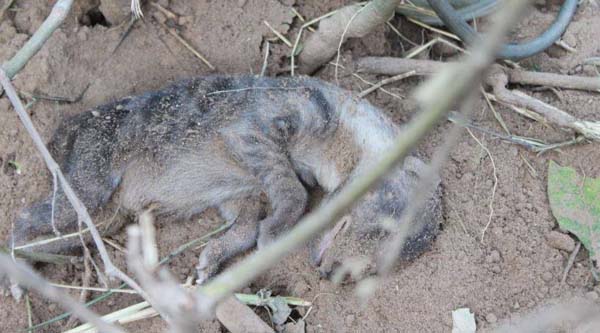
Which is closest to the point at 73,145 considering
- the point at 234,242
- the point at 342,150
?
the point at 234,242

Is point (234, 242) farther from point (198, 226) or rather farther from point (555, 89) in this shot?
point (555, 89)

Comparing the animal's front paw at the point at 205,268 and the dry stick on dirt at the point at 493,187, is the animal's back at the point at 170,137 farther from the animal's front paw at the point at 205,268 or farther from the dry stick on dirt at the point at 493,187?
the dry stick on dirt at the point at 493,187

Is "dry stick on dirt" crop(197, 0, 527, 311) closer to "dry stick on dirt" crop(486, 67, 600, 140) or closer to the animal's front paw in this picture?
the animal's front paw

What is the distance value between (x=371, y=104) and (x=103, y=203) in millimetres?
1851

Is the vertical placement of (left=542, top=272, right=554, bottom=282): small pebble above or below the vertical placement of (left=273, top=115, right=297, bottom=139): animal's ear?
below

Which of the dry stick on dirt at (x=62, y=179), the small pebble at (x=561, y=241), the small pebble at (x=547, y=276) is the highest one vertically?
the dry stick on dirt at (x=62, y=179)

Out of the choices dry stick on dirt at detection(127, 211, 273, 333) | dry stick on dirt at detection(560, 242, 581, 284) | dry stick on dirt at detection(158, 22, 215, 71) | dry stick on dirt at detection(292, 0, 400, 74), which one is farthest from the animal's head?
dry stick on dirt at detection(127, 211, 273, 333)

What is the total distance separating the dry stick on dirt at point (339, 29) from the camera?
4328 millimetres

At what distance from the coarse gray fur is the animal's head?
0.06 ft

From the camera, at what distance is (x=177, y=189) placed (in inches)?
172

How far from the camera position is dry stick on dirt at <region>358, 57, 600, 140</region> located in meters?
4.14

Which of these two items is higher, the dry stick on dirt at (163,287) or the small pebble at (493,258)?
the dry stick on dirt at (163,287)

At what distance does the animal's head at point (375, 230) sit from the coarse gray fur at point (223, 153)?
19 millimetres

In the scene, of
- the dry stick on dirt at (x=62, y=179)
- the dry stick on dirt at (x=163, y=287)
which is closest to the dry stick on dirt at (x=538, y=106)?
the dry stick on dirt at (x=62, y=179)
